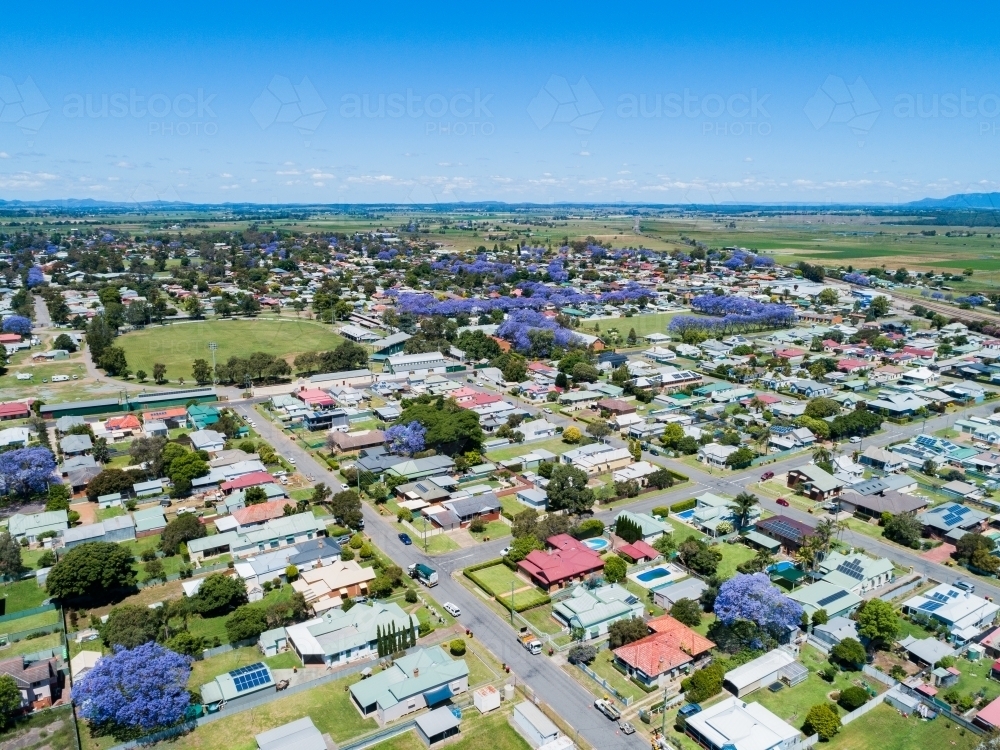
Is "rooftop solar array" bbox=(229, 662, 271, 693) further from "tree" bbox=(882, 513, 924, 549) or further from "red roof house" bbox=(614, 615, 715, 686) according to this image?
"tree" bbox=(882, 513, 924, 549)

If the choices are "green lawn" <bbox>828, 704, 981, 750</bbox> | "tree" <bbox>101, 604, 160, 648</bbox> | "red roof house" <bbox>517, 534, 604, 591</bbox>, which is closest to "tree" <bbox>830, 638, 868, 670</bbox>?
"green lawn" <bbox>828, 704, 981, 750</bbox>

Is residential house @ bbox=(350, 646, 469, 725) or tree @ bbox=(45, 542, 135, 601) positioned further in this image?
tree @ bbox=(45, 542, 135, 601)

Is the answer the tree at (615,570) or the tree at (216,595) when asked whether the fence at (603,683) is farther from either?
the tree at (216,595)

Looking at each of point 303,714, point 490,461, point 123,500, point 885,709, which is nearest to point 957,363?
point 490,461

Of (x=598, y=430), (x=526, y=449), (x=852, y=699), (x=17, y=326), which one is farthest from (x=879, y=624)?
(x=17, y=326)

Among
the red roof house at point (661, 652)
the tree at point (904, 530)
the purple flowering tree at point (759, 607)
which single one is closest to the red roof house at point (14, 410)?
the red roof house at point (661, 652)

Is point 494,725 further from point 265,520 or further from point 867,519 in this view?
point 867,519
